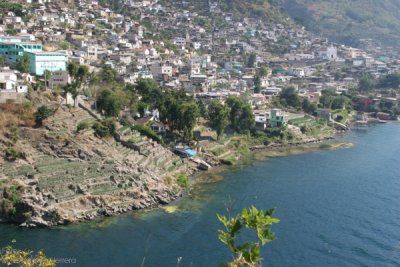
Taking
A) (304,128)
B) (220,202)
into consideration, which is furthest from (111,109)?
(304,128)

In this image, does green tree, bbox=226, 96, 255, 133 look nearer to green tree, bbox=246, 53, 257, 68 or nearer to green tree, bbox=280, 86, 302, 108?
green tree, bbox=280, 86, 302, 108

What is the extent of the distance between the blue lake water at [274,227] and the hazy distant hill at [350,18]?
63.6m

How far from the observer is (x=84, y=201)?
68.7 feet

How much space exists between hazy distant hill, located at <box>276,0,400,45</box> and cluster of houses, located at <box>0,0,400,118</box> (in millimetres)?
6218

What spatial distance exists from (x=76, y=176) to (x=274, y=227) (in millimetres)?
8041

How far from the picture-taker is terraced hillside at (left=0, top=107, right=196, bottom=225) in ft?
66.4

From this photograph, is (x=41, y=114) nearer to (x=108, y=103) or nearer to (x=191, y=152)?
(x=108, y=103)

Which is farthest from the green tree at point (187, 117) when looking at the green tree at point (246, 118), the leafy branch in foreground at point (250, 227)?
the leafy branch in foreground at point (250, 227)

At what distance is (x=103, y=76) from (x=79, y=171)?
12.1m

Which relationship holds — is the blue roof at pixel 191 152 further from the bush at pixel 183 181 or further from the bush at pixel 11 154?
the bush at pixel 11 154

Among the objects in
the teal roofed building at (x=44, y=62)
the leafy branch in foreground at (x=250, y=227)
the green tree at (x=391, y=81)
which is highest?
the teal roofed building at (x=44, y=62)

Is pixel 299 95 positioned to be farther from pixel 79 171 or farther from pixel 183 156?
pixel 79 171

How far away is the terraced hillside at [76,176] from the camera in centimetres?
2023

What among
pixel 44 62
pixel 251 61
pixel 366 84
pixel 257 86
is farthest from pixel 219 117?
pixel 366 84
